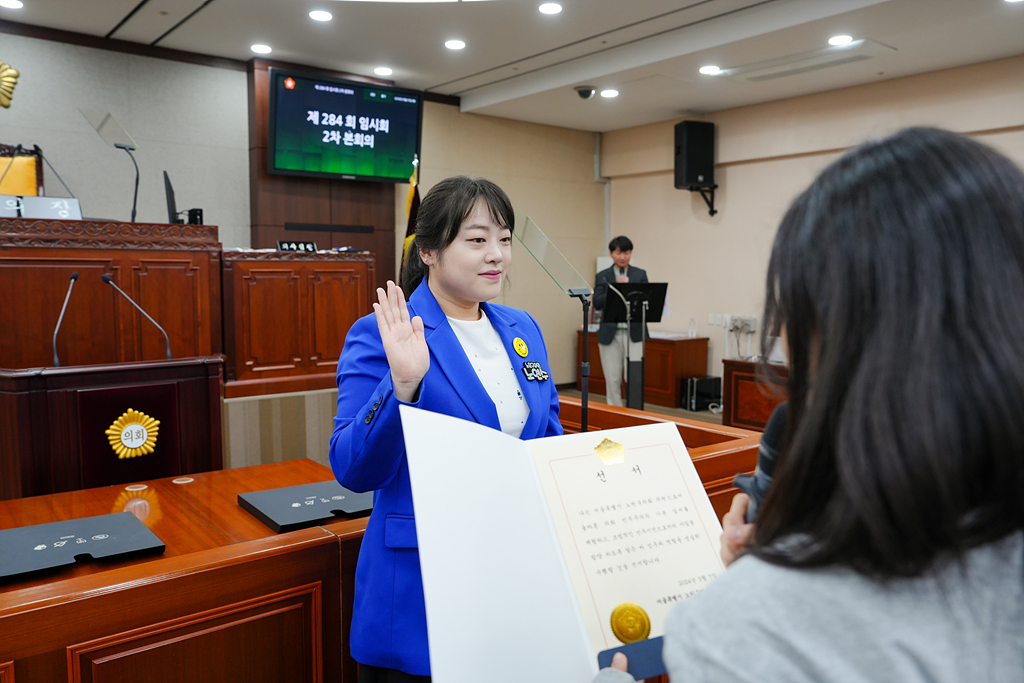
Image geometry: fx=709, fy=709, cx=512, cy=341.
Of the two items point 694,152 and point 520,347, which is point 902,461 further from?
point 694,152

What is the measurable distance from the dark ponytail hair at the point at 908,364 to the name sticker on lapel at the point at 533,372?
90cm

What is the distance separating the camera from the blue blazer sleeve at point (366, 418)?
3.73ft

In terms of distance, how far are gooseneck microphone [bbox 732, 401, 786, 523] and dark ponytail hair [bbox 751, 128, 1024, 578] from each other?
0.14 meters

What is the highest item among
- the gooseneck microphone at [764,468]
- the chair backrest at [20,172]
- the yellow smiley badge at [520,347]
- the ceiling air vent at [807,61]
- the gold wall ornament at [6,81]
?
the ceiling air vent at [807,61]

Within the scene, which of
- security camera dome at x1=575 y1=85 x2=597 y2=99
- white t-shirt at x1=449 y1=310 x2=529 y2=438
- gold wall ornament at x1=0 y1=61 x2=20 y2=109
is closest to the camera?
white t-shirt at x1=449 y1=310 x2=529 y2=438

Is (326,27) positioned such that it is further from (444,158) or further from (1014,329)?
(1014,329)

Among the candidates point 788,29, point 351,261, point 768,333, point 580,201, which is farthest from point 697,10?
point 768,333

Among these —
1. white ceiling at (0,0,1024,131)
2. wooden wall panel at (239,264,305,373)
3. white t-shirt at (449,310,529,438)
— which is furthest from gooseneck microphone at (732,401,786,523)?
white ceiling at (0,0,1024,131)

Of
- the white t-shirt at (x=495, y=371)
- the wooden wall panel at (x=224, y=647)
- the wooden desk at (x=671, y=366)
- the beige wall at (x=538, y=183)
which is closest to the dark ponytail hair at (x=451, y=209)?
the white t-shirt at (x=495, y=371)

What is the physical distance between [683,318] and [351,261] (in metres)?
4.15

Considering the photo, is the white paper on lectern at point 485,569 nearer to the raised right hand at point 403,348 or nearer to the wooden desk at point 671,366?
the raised right hand at point 403,348

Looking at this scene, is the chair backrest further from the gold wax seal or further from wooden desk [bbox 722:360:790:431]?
wooden desk [bbox 722:360:790:431]

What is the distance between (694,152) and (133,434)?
610 centimetres

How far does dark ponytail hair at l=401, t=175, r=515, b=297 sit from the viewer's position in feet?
4.65
